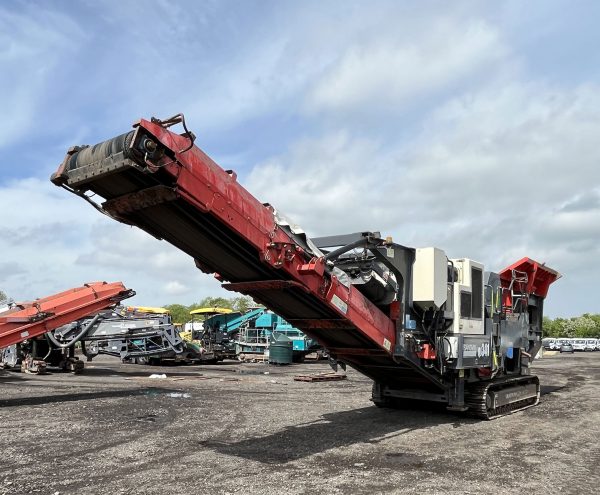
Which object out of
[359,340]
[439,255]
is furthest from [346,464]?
[439,255]

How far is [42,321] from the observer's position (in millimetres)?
13711

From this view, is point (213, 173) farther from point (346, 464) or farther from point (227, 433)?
point (227, 433)

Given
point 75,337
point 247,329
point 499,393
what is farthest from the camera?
point 247,329

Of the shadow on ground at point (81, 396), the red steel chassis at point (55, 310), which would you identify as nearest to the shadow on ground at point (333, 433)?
the shadow on ground at point (81, 396)

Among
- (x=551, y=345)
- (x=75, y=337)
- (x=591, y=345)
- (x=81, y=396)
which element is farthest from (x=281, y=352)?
(x=591, y=345)

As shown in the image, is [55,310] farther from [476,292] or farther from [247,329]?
[247,329]

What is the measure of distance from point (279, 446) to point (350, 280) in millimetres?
2680

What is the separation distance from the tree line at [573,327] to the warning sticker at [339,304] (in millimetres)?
102098

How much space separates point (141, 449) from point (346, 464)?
2.97m

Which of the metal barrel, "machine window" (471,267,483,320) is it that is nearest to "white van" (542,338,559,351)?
the metal barrel

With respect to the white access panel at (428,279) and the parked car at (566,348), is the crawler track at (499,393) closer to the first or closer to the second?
the white access panel at (428,279)

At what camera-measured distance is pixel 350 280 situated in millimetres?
9070

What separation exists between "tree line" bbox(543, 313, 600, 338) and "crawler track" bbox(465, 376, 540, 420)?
96.2m

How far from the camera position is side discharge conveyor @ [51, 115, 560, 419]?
6.29m
